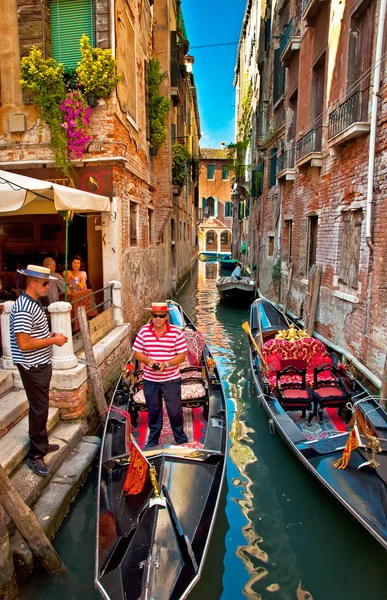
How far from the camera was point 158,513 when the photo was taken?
2604mm

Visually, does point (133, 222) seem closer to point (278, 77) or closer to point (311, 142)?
point (311, 142)

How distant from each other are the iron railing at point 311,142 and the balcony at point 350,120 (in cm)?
108

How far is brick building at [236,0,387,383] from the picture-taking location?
5.00m

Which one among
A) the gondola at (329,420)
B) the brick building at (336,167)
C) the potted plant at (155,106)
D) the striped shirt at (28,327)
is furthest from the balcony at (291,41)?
the striped shirt at (28,327)

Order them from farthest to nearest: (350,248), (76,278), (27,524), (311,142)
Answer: (311,142) < (76,278) < (350,248) < (27,524)

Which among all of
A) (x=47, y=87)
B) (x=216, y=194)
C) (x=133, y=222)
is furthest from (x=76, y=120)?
(x=216, y=194)

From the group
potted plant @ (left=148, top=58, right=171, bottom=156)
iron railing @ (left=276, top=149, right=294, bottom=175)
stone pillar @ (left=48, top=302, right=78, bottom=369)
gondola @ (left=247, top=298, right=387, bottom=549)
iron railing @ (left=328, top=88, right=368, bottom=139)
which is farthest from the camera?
A: iron railing @ (left=276, top=149, right=294, bottom=175)

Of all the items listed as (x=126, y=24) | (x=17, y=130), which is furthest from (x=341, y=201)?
(x=17, y=130)

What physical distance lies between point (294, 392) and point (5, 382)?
3.01 meters

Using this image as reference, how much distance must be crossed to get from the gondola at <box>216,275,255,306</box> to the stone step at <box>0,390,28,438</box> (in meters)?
9.97

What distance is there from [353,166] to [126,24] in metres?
4.37

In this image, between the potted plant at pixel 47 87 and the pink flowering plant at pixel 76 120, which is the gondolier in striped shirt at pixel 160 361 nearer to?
the pink flowering plant at pixel 76 120

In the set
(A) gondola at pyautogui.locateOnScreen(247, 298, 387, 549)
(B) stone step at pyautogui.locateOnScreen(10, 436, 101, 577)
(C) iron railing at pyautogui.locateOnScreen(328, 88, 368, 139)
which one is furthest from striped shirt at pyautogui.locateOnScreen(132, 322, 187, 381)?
(C) iron railing at pyautogui.locateOnScreen(328, 88, 368, 139)

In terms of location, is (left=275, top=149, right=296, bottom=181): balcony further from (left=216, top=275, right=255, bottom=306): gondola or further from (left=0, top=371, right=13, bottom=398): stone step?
(left=0, top=371, right=13, bottom=398): stone step
